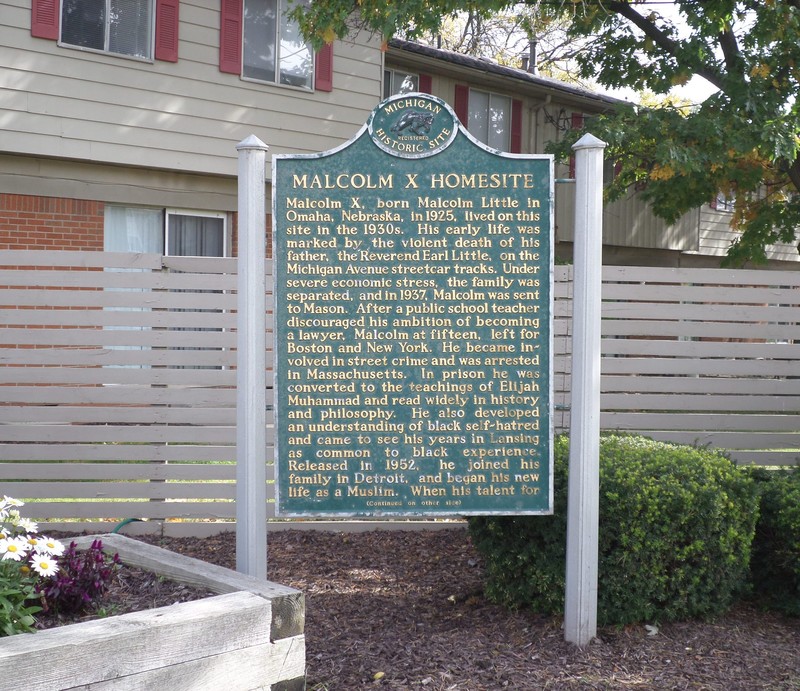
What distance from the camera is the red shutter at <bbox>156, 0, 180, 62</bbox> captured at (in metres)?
11.1

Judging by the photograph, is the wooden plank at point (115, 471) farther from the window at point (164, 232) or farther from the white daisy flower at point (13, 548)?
the window at point (164, 232)

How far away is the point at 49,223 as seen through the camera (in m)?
10.9

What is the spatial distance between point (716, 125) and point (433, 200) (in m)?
8.03

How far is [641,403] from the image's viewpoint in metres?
6.82

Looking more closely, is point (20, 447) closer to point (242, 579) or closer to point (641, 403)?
point (242, 579)

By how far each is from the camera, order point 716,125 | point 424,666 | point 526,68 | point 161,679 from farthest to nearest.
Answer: point 526,68 → point 716,125 → point 424,666 → point 161,679

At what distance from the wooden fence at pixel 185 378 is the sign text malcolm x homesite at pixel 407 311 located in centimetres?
246

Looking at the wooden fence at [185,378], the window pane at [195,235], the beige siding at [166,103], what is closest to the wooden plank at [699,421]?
the wooden fence at [185,378]

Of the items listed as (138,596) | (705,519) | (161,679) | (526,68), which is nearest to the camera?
(161,679)

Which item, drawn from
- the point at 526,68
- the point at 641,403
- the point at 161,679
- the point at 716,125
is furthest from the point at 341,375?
the point at 526,68

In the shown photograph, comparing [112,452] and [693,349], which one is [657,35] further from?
[112,452]

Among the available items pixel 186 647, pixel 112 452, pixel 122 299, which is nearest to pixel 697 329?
pixel 122 299

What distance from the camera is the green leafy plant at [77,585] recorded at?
359 cm

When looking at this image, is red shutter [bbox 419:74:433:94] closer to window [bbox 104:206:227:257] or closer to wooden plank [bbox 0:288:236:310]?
window [bbox 104:206:227:257]
